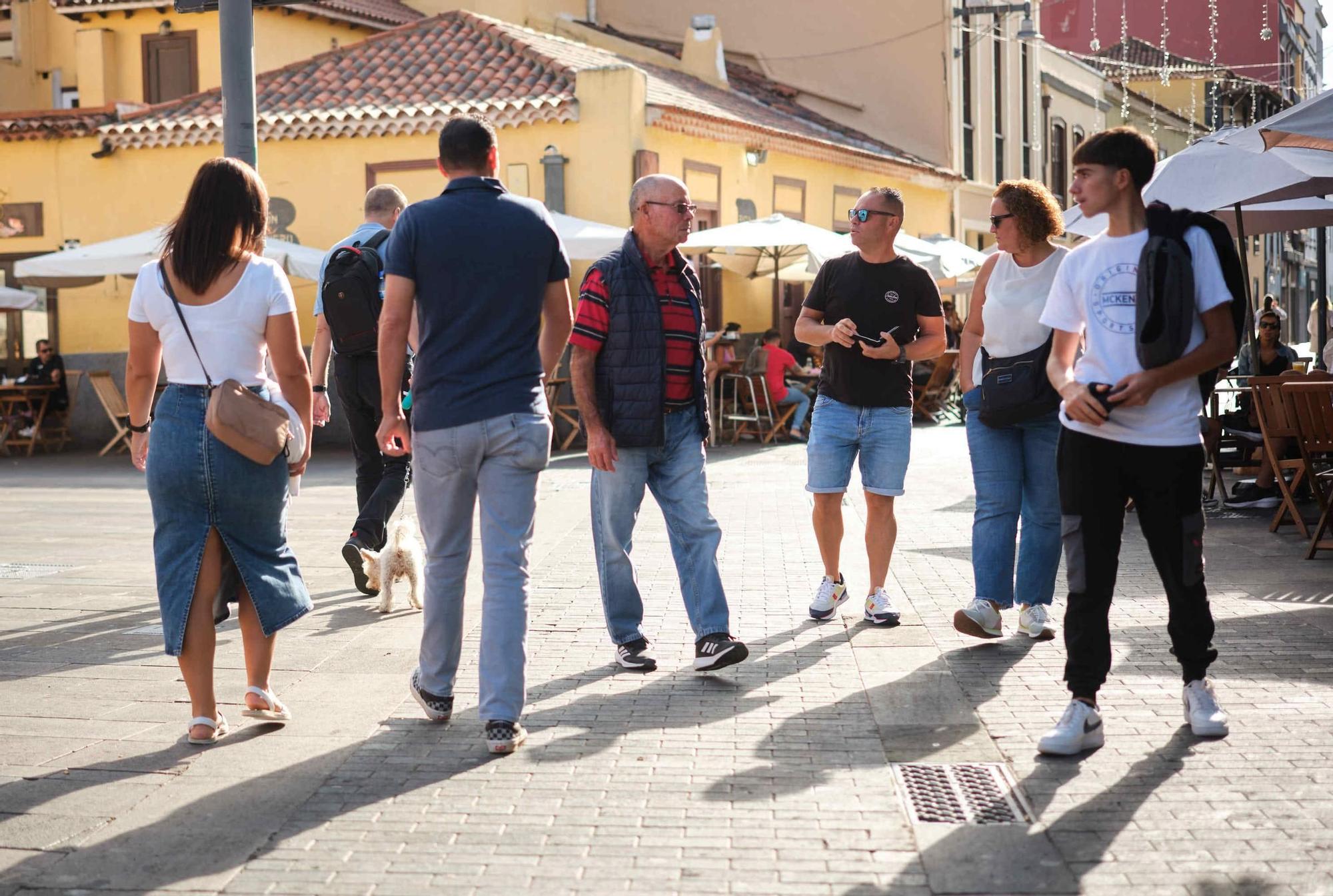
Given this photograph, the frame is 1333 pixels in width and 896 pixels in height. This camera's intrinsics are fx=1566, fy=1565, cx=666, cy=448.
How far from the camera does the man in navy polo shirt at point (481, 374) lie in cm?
471

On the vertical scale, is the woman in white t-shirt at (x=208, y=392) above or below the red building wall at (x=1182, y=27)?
below

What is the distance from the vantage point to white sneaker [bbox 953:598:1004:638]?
6.12 metres

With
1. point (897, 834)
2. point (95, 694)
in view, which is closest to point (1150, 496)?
point (897, 834)

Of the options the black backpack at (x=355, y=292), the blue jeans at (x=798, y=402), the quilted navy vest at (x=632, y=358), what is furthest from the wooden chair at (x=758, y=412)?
the quilted navy vest at (x=632, y=358)

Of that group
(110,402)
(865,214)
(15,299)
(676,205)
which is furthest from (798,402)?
(676,205)

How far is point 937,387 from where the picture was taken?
2255 centimetres

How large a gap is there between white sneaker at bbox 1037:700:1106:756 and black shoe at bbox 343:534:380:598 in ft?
12.6

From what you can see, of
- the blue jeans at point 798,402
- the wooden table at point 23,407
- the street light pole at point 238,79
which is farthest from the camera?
the wooden table at point 23,407

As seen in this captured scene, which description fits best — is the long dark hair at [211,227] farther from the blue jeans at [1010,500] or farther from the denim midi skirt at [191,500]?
the blue jeans at [1010,500]

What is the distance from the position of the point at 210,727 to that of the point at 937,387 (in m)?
18.6

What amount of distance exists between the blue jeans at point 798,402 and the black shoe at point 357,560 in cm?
1166

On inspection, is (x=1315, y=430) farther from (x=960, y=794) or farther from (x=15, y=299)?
(x=15, y=299)

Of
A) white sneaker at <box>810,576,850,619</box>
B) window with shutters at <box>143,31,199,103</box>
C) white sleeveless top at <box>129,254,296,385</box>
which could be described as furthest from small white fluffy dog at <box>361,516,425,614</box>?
window with shutters at <box>143,31,199,103</box>

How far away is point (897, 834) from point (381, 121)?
17.7m
